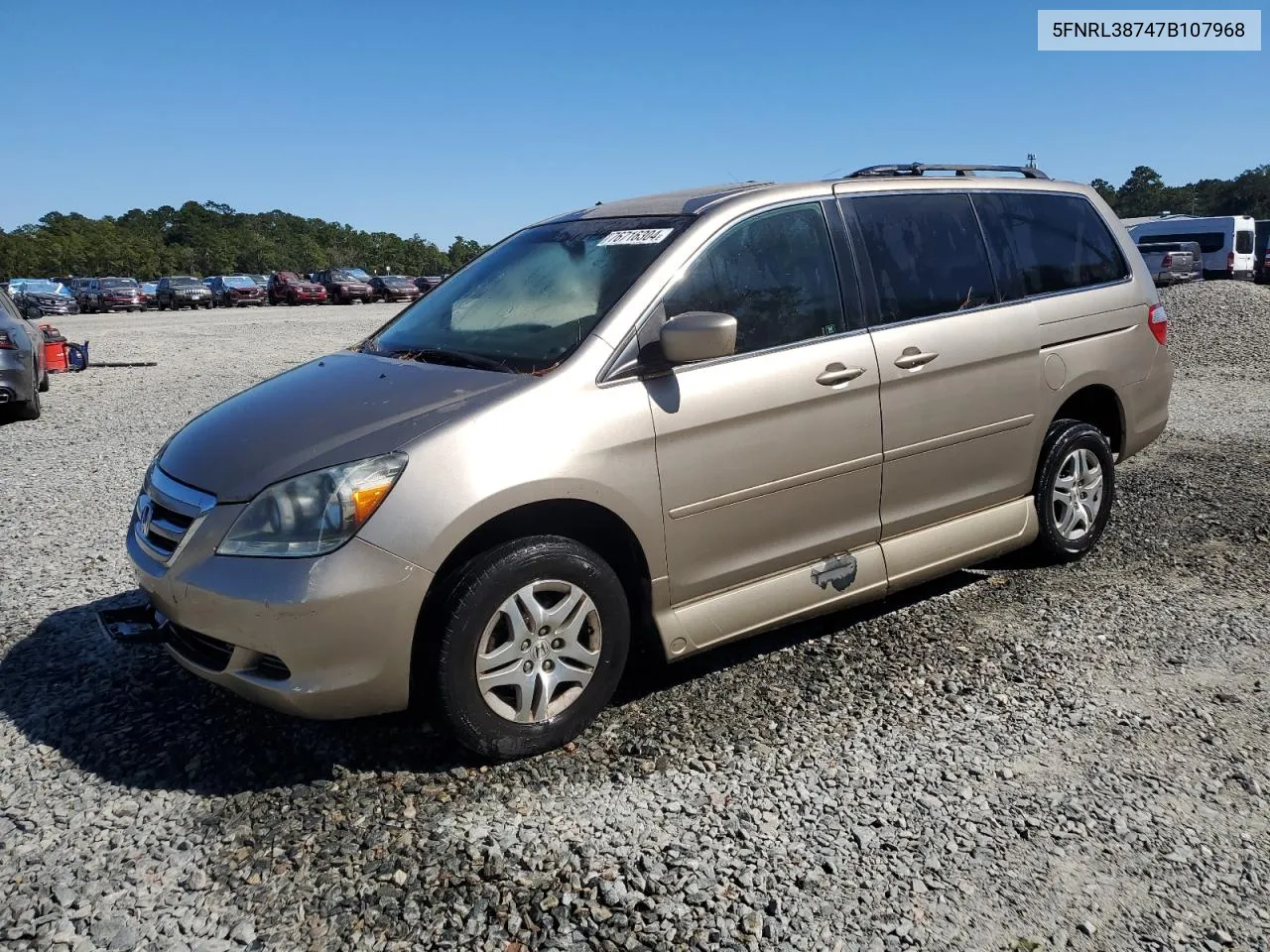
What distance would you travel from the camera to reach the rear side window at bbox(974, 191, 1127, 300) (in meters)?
Result: 4.86

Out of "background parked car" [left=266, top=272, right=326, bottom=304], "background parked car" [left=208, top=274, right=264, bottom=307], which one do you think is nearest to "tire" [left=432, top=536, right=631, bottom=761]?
"background parked car" [left=266, top=272, right=326, bottom=304]

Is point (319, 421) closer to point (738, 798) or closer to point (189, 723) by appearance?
point (189, 723)

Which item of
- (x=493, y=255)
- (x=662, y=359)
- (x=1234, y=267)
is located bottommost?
(x=1234, y=267)

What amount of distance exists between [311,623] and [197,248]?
97.9 metres

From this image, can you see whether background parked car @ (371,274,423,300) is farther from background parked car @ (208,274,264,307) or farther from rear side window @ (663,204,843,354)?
rear side window @ (663,204,843,354)

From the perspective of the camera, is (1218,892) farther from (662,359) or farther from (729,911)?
(662,359)

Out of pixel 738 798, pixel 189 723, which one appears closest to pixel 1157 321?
pixel 738 798

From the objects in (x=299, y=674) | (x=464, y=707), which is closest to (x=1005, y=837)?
(x=464, y=707)

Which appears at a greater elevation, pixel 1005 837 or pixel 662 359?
pixel 662 359

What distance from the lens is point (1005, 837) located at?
2951 millimetres

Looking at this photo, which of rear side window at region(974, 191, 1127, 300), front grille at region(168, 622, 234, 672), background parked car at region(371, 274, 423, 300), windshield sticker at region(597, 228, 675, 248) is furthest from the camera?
background parked car at region(371, 274, 423, 300)

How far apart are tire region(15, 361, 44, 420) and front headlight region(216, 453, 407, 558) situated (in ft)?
30.1

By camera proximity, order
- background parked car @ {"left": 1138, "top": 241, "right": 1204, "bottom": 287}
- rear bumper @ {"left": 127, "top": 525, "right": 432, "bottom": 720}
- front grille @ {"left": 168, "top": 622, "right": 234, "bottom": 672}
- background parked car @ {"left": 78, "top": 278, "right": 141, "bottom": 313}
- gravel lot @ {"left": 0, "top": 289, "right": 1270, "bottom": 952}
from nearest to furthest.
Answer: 1. gravel lot @ {"left": 0, "top": 289, "right": 1270, "bottom": 952}
2. rear bumper @ {"left": 127, "top": 525, "right": 432, "bottom": 720}
3. front grille @ {"left": 168, "top": 622, "right": 234, "bottom": 672}
4. background parked car @ {"left": 1138, "top": 241, "right": 1204, "bottom": 287}
5. background parked car @ {"left": 78, "top": 278, "right": 141, "bottom": 313}

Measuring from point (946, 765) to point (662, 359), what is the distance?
1.67m
